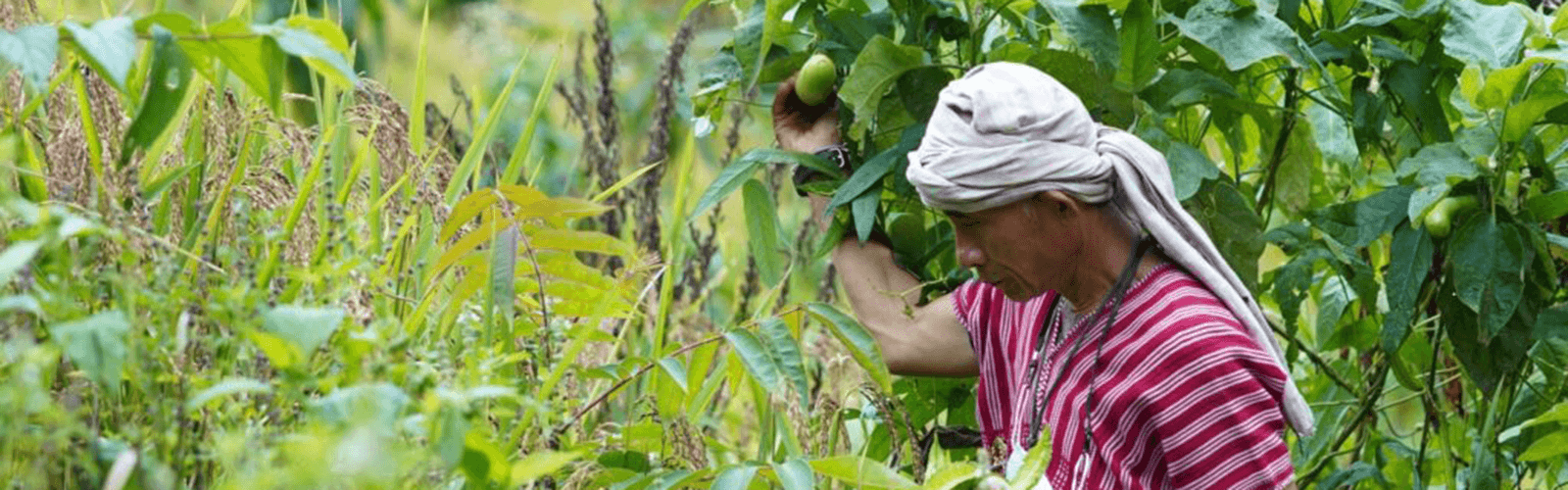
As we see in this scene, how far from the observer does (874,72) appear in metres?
2.11

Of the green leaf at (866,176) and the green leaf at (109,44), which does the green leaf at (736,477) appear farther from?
the green leaf at (109,44)

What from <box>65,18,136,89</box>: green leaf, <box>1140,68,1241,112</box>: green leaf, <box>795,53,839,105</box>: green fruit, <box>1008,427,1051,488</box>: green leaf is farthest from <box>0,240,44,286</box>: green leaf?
<box>1140,68,1241,112</box>: green leaf

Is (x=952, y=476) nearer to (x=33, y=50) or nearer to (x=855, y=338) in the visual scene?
(x=855, y=338)

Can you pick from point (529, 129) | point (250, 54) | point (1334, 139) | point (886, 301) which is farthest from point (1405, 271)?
point (250, 54)

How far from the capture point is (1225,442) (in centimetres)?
200

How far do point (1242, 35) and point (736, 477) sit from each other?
2.13 ft

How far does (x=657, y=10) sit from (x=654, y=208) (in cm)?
378

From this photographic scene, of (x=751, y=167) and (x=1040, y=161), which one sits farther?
(x=751, y=167)

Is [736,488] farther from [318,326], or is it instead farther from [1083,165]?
[318,326]

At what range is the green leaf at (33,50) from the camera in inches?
56.0

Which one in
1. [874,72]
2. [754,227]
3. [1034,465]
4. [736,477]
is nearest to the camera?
[1034,465]

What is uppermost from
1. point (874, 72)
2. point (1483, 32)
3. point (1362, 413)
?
point (874, 72)

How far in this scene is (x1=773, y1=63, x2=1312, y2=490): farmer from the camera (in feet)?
6.54

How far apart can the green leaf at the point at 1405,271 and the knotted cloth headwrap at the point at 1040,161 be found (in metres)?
0.22
